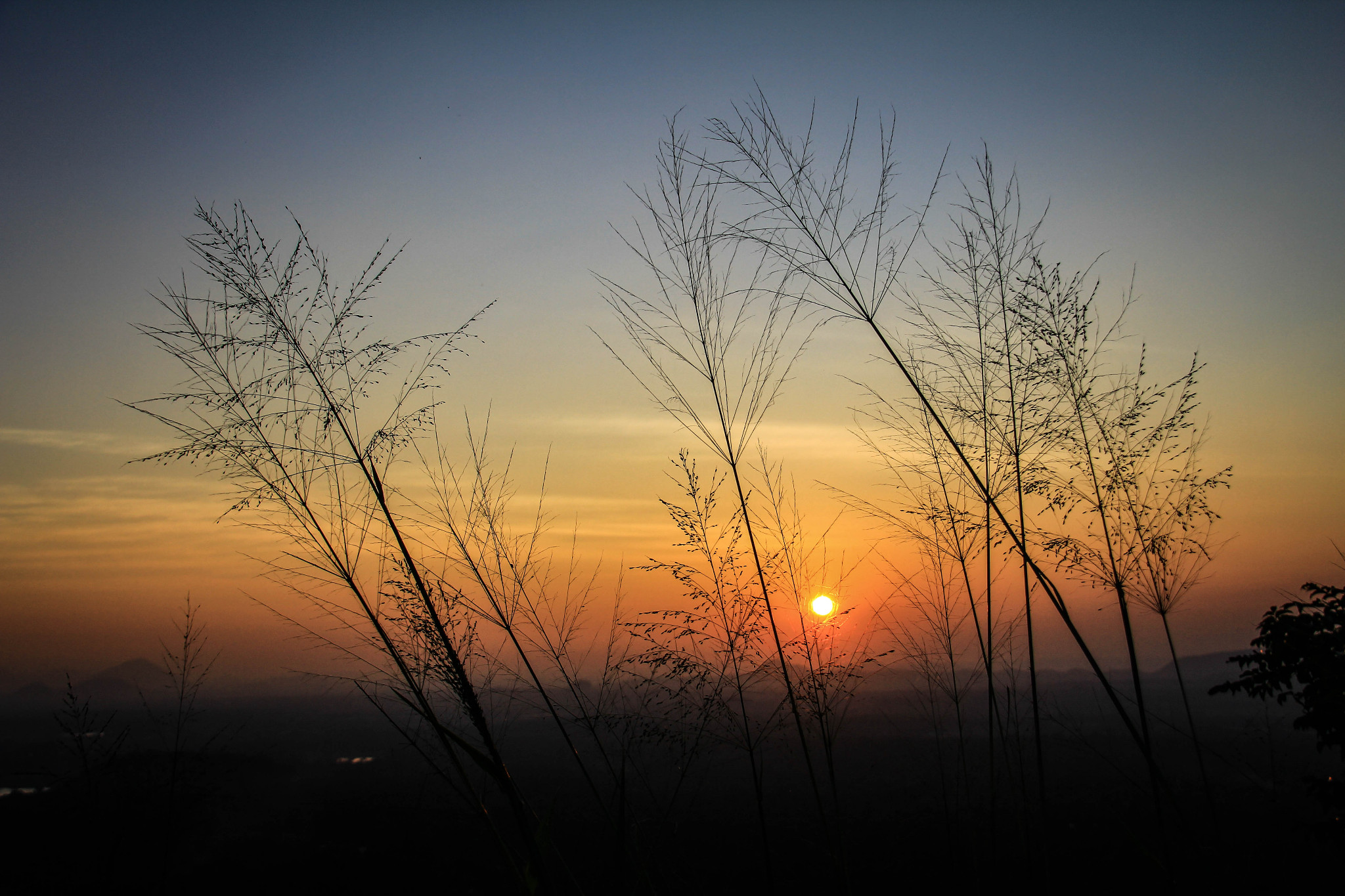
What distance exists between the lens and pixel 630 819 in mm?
5688

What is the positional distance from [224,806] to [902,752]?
15529 mm

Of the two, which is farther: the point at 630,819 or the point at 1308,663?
the point at 630,819

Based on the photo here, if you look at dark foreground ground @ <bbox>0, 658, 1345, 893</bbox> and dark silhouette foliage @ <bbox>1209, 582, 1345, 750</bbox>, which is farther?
dark foreground ground @ <bbox>0, 658, 1345, 893</bbox>

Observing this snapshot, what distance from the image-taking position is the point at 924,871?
909cm

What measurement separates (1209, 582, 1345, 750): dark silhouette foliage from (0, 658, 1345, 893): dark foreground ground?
4.06 feet

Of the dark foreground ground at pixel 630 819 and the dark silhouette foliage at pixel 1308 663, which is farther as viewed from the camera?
the dark foreground ground at pixel 630 819

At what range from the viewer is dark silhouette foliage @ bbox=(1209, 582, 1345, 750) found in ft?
11.5

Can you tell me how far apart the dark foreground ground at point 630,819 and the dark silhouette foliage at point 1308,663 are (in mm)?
1236

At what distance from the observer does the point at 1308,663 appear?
3631mm

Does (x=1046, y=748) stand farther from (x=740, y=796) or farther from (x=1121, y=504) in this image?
(x=1121, y=504)

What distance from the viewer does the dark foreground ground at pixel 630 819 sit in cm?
694

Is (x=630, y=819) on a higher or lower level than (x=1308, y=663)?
lower

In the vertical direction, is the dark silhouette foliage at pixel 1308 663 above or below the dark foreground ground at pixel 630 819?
above

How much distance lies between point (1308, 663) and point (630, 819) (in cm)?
508
